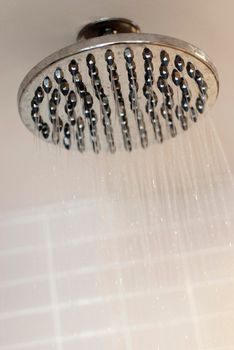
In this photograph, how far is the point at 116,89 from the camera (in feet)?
2.68

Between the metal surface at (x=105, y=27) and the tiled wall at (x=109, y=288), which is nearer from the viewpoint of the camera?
the metal surface at (x=105, y=27)

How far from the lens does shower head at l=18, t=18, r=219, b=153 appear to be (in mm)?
747

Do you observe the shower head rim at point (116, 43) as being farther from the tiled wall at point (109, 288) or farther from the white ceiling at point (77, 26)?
the tiled wall at point (109, 288)

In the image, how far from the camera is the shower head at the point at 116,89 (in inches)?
29.4

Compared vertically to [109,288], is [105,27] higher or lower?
higher

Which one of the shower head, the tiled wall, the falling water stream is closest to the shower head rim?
the shower head

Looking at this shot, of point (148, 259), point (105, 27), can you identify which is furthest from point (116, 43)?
point (148, 259)

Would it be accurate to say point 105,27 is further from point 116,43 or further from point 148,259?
point 148,259

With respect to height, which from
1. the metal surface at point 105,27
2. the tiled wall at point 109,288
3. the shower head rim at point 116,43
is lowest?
the tiled wall at point 109,288

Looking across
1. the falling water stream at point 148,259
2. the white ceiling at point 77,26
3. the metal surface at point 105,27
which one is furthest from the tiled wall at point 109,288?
the metal surface at point 105,27

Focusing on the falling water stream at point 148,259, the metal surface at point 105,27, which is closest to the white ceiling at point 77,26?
the metal surface at point 105,27

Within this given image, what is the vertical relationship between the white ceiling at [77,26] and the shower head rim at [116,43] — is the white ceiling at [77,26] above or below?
above

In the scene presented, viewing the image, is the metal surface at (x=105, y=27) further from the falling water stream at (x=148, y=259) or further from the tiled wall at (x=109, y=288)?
the tiled wall at (x=109, y=288)

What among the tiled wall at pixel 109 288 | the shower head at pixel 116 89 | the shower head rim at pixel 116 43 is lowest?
the tiled wall at pixel 109 288
